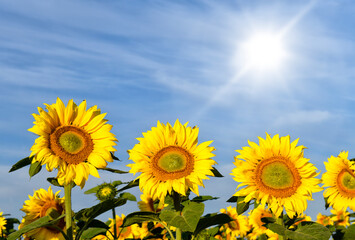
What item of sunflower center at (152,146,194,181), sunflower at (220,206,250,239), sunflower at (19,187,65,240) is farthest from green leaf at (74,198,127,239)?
sunflower at (220,206,250,239)

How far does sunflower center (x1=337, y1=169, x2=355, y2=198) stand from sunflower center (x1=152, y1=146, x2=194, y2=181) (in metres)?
3.83

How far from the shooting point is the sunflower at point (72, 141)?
17.2 ft

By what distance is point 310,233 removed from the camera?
5.28 m

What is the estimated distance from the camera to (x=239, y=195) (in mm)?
5672

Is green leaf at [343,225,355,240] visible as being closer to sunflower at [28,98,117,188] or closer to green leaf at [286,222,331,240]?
green leaf at [286,222,331,240]

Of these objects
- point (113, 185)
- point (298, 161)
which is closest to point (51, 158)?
point (113, 185)

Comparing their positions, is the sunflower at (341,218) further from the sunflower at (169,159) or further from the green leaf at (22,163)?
the green leaf at (22,163)

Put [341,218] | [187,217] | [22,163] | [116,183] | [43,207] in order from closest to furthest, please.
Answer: [187,217], [22,163], [43,207], [116,183], [341,218]

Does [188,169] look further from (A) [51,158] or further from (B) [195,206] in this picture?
(A) [51,158]

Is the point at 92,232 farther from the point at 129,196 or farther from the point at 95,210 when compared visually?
the point at 129,196

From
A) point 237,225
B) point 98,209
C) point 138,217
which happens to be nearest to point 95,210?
point 98,209

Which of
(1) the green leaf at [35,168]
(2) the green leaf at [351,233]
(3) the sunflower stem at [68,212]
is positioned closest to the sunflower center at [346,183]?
(2) the green leaf at [351,233]

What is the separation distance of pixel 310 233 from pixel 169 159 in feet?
5.96

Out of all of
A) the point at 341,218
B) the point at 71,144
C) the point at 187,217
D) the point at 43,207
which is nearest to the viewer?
the point at 187,217
